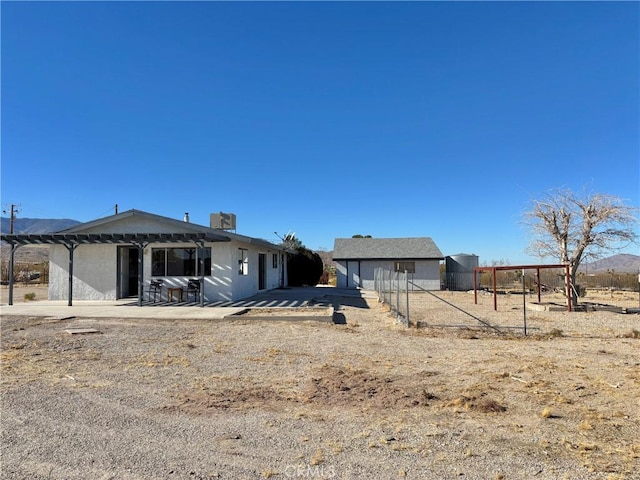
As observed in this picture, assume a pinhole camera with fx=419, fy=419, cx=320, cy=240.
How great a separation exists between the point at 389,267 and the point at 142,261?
18.1m

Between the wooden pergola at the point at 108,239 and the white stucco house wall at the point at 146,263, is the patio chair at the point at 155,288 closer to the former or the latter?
the white stucco house wall at the point at 146,263

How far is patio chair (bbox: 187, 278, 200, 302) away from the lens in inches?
651

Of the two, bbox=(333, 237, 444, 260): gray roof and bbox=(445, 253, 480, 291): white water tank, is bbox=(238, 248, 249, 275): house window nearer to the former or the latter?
bbox=(333, 237, 444, 260): gray roof

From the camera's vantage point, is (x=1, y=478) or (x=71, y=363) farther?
(x=71, y=363)

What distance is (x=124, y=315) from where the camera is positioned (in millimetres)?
12508

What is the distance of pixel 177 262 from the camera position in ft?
55.5

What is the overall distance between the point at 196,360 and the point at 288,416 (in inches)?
125

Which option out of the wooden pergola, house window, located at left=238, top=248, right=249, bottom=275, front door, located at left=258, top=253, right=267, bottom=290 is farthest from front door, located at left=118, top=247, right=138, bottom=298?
front door, located at left=258, top=253, right=267, bottom=290

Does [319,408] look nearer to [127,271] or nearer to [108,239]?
[108,239]

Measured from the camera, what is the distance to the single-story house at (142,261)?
16.2m

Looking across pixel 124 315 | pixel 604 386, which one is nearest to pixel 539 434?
pixel 604 386

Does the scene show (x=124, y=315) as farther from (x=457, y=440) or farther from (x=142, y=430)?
(x=457, y=440)

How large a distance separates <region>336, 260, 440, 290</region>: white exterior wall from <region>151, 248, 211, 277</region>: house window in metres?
15.2

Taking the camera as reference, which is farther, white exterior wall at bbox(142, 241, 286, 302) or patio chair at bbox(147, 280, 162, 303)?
patio chair at bbox(147, 280, 162, 303)
